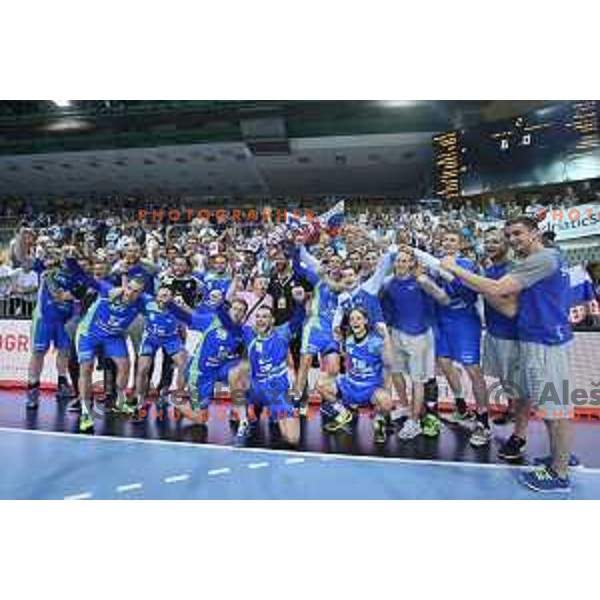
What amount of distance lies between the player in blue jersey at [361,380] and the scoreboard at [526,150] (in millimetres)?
931

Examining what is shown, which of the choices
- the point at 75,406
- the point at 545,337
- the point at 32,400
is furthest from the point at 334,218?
the point at 32,400

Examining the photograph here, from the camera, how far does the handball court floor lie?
225cm

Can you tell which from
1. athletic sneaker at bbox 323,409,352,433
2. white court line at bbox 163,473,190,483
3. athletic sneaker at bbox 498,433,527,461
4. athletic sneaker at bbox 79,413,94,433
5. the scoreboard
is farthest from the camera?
athletic sneaker at bbox 79,413,94,433

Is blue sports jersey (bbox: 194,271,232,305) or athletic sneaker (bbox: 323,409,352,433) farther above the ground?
blue sports jersey (bbox: 194,271,232,305)

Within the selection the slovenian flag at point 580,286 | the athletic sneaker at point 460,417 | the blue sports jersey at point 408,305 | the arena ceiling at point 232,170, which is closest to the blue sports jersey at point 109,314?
the arena ceiling at point 232,170

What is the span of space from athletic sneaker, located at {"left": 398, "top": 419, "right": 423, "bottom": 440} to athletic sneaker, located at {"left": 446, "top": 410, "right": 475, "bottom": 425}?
205 millimetres

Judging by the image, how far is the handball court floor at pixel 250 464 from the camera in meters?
2.25

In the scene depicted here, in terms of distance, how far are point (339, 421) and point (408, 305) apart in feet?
2.54

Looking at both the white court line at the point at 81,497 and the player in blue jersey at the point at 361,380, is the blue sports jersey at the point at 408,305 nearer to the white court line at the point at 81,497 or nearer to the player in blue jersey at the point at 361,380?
the player in blue jersey at the point at 361,380

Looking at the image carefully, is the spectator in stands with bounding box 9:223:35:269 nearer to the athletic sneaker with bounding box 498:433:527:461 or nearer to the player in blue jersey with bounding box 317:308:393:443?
the player in blue jersey with bounding box 317:308:393:443

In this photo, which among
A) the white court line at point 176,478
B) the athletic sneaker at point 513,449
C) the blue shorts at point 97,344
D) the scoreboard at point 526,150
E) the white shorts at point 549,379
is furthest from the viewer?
the blue shorts at point 97,344

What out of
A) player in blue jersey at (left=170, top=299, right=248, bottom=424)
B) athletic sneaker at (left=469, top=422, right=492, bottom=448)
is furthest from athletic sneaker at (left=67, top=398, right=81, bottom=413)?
athletic sneaker at (left=469, top=422, right=492, bottom=448)

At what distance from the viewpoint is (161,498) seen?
222 centimetres

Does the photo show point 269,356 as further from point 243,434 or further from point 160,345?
point 160,345
